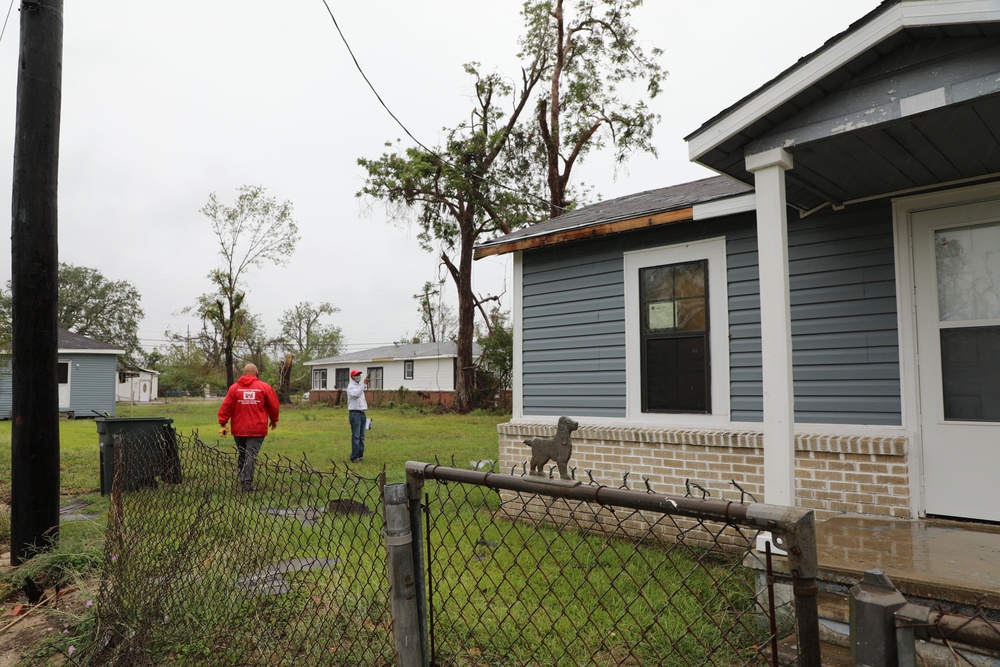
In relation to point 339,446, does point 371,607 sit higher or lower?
higher

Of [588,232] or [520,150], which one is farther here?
[520,150]

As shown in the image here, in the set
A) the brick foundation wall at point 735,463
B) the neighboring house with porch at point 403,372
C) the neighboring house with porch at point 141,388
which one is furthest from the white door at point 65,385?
the brick foundation wall at point 735,463

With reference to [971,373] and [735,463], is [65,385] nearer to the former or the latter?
[735,463]

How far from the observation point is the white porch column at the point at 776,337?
12.6 ft

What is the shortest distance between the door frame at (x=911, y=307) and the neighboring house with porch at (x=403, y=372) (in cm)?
2380

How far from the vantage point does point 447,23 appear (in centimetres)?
1059

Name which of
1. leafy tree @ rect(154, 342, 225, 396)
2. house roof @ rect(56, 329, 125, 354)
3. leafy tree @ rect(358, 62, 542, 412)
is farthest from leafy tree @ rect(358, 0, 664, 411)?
leafy tree @ rect(154, 342, 225, 396)

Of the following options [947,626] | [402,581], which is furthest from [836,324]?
[947,626]

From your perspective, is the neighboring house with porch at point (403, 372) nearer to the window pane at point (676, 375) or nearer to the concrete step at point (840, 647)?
the window pane at point (676, 375)

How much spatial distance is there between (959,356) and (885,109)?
77.4 inches

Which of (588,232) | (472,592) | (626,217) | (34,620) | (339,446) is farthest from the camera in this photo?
(339,446)

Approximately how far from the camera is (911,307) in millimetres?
4590

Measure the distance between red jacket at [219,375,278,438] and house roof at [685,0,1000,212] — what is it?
6242 mm

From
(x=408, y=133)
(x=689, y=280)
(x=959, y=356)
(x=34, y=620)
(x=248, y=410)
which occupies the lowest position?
(x=34, y=620)
